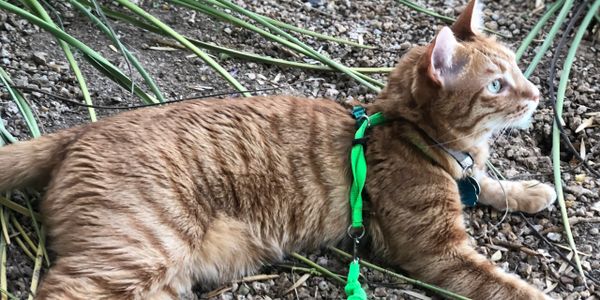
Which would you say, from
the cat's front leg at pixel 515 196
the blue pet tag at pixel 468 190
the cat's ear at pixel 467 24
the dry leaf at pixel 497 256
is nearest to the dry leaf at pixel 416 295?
the dry leaf at pixel 497 256

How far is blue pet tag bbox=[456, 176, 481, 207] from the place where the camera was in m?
2.73

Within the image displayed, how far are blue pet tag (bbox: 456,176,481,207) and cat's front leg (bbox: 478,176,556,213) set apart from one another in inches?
2.7

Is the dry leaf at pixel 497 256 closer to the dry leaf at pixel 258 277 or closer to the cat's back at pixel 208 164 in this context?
the cat's back at pixel 208 164

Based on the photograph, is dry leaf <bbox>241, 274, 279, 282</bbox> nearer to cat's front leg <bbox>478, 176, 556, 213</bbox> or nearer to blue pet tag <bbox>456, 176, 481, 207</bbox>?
blue pet tag <bbox>456, 176, 481, 207</bbox>

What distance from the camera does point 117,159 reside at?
2350 mm

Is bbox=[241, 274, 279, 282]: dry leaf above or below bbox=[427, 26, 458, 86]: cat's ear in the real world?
below

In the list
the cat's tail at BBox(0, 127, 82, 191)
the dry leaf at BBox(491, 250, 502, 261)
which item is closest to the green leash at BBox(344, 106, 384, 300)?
the dry leaf at BBox(491, 250, 502, 261)

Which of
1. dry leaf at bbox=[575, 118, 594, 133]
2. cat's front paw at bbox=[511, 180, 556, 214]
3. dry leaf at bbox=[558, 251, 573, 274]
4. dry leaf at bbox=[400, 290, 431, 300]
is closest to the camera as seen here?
dry leaf at bbox=[400, 290, 431, 300]

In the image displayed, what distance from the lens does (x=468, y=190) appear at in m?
2.77

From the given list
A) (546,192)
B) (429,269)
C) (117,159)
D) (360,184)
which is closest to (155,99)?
(117,159)

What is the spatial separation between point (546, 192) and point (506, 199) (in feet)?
0.55

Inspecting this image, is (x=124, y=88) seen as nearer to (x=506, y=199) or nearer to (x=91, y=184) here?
(x=91, y=184)

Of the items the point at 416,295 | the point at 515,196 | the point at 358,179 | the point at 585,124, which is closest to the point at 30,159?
the point at 358,179

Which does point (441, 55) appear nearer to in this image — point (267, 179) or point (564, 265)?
point (267, 179)
